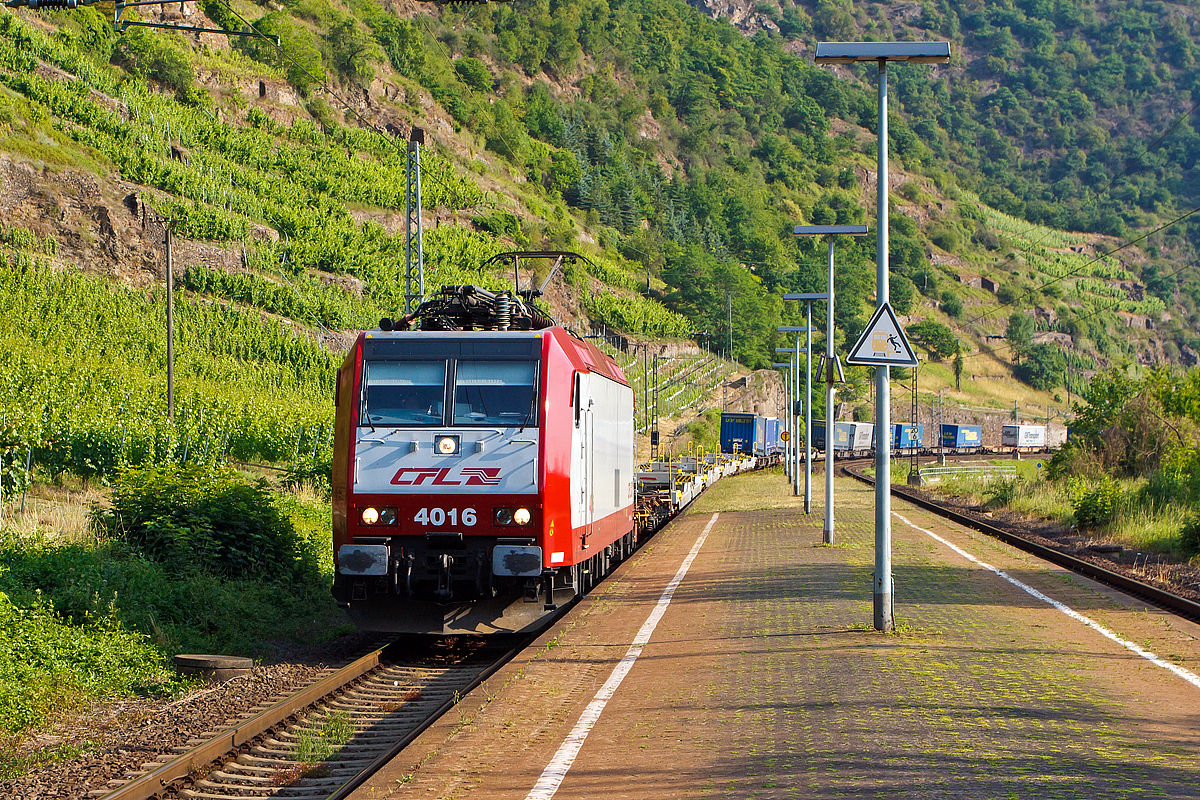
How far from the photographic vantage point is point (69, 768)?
7.92 meters

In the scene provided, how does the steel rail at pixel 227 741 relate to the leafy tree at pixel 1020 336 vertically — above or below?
below

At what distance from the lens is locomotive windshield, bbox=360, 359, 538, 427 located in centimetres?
1212

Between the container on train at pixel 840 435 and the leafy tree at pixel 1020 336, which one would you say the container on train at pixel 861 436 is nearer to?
the container on train at pixel 840 435

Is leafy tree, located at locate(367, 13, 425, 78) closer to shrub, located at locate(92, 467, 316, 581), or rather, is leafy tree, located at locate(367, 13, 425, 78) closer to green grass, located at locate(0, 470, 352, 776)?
shrub, located at locate(92, 467, 316, 581)

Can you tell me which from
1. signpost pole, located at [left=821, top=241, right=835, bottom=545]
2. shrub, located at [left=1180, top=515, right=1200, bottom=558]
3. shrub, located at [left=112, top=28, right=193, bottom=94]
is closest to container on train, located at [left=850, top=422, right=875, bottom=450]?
shrub, located at [left=112, top=28, right=193, bottom=94]

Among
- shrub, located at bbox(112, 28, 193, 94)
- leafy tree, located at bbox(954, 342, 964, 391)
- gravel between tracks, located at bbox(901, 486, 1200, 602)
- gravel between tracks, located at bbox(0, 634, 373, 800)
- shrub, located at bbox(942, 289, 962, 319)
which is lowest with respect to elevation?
gravel between tracks, located at bbox(901, 486, 1200, 602)

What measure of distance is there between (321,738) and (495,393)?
14.3ft

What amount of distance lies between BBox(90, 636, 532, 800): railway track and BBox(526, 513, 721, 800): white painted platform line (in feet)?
4.06

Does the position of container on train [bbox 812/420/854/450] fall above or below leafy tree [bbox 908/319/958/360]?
below

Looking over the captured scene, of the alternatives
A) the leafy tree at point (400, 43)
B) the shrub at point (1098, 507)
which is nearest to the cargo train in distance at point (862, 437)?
the shrub at point (1098, 507)

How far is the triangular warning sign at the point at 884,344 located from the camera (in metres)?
12.1

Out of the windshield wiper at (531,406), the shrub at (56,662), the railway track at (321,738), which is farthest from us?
the windshield wiper at (531,406)

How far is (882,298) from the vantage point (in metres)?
12.7

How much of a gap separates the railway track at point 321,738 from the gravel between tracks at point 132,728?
9.5 inches
